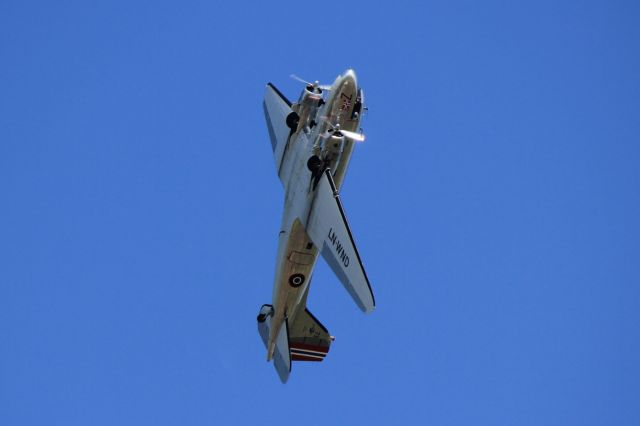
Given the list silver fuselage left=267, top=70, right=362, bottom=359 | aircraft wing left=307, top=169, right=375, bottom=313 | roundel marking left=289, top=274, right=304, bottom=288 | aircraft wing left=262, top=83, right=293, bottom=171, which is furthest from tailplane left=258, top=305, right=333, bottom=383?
aircraft wing left=262, top=83, right=293, bottom=171

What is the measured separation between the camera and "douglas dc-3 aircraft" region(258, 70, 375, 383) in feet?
122

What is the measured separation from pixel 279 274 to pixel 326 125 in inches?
332

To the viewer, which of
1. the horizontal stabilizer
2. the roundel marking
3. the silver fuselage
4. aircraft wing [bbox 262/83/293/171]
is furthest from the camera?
aircraft wing [bbox 262/83/293/171]

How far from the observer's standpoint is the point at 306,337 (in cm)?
4509

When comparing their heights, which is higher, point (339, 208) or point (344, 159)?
point (344, 159)

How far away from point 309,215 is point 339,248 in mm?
3595

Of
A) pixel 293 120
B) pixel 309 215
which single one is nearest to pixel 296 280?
pixel 309 215

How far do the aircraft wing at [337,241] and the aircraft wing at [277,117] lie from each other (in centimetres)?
644

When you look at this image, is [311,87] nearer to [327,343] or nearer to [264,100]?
[264,100]

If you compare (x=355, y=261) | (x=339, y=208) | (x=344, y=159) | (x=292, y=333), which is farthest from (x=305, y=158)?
(x=292, y=333)

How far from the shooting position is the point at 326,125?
1577 inches

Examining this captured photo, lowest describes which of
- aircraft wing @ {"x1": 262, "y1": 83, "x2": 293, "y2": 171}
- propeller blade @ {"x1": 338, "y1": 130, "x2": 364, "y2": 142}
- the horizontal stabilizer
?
the horizontal stabilizer

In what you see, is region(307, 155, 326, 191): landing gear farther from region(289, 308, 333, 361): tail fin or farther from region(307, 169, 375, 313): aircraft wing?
region(289, 308, 333, 361): tail fin

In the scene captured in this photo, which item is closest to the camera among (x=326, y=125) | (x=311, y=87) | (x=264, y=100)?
(x=326, y=125)
